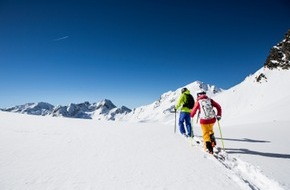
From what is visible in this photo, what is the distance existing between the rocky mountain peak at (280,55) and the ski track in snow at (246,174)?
21.9 meters

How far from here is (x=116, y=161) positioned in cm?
548

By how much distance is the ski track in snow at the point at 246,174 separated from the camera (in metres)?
4.40

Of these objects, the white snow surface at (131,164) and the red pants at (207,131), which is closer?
the white snow surface at (131,164)

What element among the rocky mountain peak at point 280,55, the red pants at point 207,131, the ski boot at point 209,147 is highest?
the rocky mountain peak at point 280,55

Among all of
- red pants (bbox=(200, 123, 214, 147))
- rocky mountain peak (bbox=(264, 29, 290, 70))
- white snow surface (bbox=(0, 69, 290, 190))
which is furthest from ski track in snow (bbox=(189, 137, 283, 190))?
rocky mountain peak (bbox=(264, 29, 290, 70))

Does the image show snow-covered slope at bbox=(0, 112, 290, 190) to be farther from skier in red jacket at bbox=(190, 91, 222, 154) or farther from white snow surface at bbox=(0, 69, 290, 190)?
skier in red jacket at bbox=(190, 91, 222, 154)

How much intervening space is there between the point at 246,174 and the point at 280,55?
2453 cm

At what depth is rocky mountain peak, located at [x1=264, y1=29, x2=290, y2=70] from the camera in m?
22.5

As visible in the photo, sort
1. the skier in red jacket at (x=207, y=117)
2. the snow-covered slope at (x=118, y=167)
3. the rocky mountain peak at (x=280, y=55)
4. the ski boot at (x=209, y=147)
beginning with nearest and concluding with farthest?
the snow-covered slope at (x=118, y=167)
the ski boot at (x=209, y=147)
the skier in red jacket at (x=207, y=117)
the rocky mountain peak at (x=280, y=55)

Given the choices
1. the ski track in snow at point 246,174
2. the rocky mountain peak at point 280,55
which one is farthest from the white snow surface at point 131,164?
the rocky mountain peak at point 280,55

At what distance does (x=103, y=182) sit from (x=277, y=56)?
27.4 metres

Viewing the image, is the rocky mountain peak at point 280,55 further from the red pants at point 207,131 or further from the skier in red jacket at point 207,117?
the red pants at point 207,131

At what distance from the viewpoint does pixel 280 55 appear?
2412 cm

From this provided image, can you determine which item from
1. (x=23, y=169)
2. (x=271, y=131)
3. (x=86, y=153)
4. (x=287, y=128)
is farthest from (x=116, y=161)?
(x=287, y=128)
